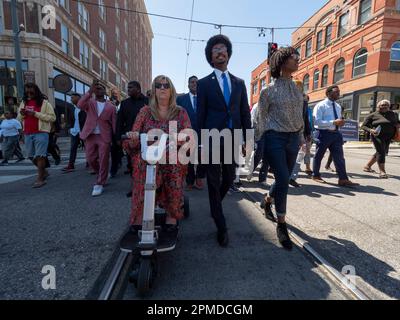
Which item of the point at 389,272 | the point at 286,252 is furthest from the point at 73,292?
the point at 389,272

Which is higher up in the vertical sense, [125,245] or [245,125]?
[245,125]

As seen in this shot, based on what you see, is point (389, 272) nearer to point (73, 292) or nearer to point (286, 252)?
point (286, 252)

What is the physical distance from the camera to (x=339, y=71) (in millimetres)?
25453

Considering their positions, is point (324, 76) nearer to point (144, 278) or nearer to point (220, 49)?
point (220, 49)

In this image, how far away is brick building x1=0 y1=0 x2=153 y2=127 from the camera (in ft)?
53.0

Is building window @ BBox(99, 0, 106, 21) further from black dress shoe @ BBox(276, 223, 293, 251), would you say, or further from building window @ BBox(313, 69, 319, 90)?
black dress shoe @ BBox(276, 223, 293, 251)

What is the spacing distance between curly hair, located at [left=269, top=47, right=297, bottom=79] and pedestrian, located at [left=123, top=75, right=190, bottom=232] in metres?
1.18

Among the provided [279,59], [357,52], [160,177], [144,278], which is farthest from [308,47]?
[144,278]

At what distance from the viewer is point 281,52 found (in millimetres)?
2686

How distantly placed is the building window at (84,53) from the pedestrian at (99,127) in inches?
862

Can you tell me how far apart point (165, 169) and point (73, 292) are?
1.22 m

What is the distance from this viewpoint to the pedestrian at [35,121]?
4.61m

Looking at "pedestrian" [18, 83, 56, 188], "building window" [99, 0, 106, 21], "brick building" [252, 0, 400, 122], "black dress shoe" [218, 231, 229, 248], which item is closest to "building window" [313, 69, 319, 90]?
"brick building" [252, 0, 400, 122]
